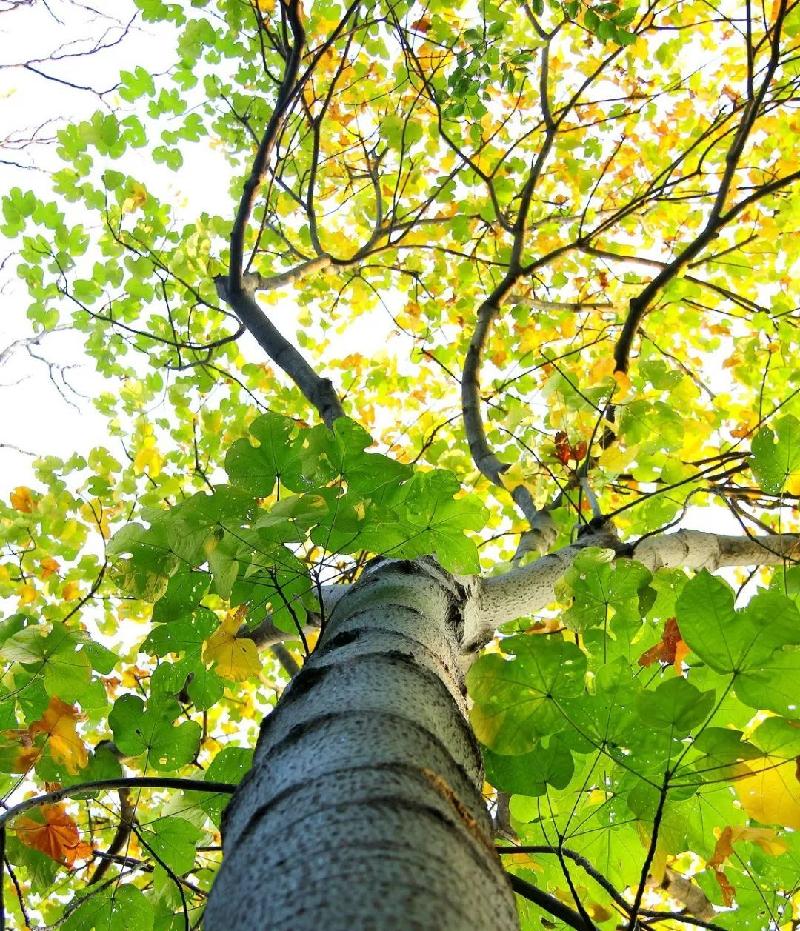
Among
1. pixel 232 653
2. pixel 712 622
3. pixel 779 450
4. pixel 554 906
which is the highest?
pixel 779 450

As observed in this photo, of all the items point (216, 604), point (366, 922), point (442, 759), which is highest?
point (216, 604)

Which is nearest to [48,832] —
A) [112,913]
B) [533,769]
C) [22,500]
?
[112,913]

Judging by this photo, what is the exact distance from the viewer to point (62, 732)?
114cm

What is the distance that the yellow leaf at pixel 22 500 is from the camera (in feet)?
11.1

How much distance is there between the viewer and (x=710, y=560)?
211cm

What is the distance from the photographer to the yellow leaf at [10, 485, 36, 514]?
339cm

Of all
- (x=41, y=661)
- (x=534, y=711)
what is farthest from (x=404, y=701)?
(x=41, y=661)

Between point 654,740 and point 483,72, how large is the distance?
8.72 ft

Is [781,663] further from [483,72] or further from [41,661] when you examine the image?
[483,72]

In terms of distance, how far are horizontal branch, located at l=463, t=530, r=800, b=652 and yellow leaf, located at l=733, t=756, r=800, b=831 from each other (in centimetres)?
52

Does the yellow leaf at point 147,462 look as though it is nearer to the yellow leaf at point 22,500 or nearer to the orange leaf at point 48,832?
the yellow leaf at point 22,500

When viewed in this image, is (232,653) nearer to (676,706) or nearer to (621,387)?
(676,706)

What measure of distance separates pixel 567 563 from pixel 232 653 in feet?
3.06

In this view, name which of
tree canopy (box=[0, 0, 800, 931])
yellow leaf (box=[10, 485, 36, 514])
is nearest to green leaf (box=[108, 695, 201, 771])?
tree canopy (box=[0, 0, 800, 931])
